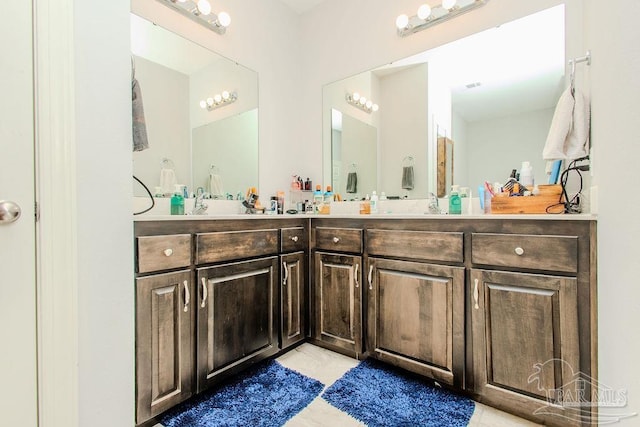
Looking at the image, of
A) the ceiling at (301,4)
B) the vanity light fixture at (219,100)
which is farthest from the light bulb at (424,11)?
the vanity light fixture at (219,100)

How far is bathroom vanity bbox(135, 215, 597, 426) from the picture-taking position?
115 cm

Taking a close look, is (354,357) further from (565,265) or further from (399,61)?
(399,61)

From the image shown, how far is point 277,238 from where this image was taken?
5.80 feet

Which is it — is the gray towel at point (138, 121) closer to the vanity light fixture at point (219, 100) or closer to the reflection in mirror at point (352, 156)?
the vanity light fixture at point (219, 100)

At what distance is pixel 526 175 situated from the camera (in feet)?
5.12

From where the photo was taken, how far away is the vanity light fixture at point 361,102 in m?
2.27

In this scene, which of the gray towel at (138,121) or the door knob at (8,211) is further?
the gray towel at (138,121)

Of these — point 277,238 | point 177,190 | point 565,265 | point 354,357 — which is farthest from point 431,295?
point 177,190

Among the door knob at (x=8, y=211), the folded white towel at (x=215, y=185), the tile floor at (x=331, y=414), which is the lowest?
the tile floor at (x=331, y=414)

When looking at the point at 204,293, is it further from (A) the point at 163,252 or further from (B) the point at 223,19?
(B) the point at 223,19

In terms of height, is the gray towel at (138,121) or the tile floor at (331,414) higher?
the gray towel at (138,121)

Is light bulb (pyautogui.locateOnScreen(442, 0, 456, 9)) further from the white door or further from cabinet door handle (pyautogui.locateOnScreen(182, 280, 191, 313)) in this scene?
cabinet door handle (pyautogui.locateOnScreen(182, 280, 191, 313))

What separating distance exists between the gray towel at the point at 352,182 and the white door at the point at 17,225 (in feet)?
6.20

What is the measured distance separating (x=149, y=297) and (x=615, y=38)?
6.23 ft
